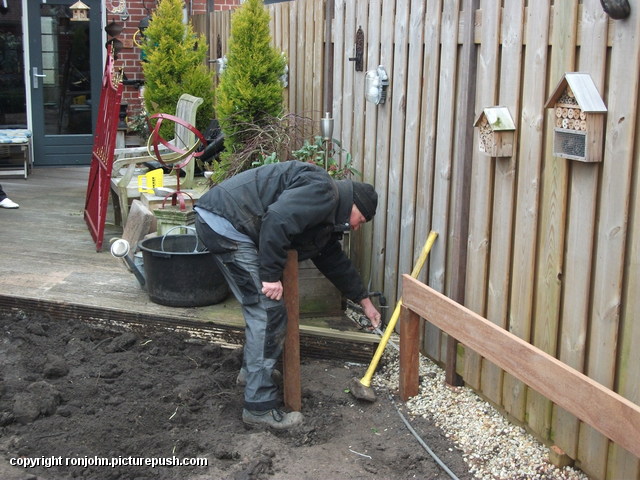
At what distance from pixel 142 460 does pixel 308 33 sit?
4102mm

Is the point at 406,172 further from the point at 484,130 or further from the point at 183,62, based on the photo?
the point at 183,62

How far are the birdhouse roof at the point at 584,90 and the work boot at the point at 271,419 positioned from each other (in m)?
2.13

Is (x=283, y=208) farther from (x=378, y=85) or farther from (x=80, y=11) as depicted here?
(x=80, y=11)

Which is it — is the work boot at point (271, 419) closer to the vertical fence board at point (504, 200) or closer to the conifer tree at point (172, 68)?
the vertical fence board at point (504, 200)

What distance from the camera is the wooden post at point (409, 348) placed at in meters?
4.63

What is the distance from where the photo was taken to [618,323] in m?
3.36

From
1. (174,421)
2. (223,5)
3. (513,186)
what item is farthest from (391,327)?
(223,5)

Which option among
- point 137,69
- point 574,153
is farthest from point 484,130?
point 137,69

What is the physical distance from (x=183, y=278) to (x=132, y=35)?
7.35 metres

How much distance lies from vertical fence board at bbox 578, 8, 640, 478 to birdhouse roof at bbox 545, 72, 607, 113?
50 millimetres

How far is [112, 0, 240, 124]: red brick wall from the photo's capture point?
1198cm

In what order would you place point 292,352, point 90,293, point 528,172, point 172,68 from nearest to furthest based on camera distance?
point 528,172 < point 292,352 < point 90,293 < point 172,68

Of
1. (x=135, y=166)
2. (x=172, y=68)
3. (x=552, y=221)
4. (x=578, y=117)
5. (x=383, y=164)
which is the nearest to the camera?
(x=578, y=117)

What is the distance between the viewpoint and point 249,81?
22.8 feet
